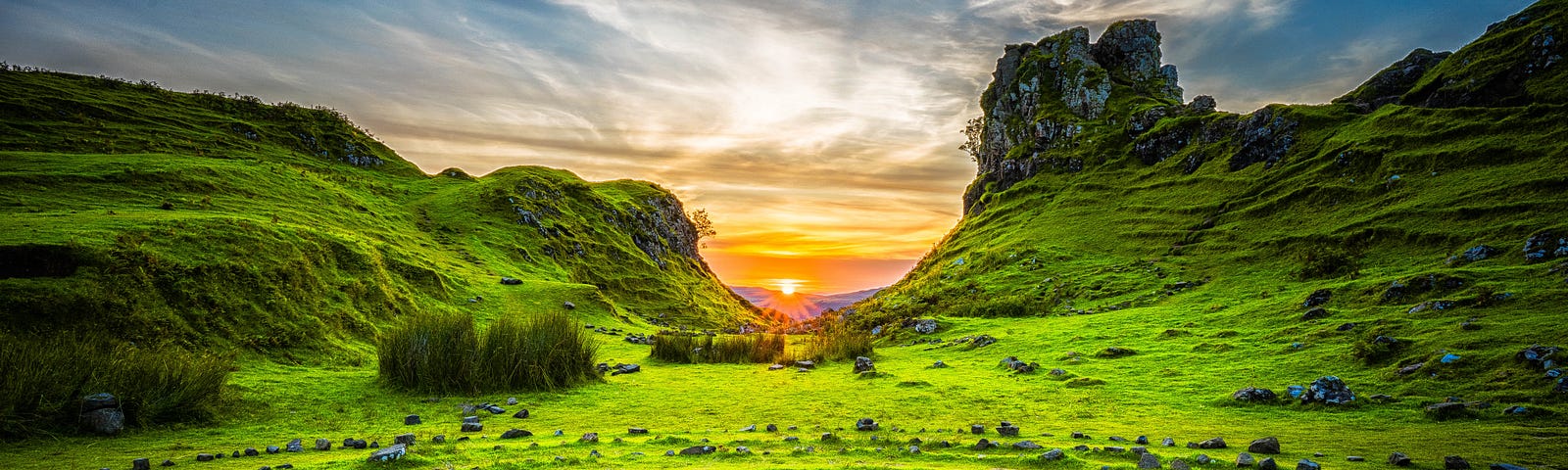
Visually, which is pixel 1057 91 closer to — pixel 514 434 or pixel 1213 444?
pixel 1213 444

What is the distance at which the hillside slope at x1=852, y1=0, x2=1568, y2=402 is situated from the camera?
1338 cm

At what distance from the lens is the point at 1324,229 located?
89.8 ft

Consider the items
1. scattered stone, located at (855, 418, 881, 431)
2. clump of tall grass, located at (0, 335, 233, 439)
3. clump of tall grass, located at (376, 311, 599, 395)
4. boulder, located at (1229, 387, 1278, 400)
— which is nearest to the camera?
clump of tall grass, located at (0, 335, 233, 439)

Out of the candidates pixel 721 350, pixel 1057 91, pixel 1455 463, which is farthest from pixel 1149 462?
pixel 1057 91

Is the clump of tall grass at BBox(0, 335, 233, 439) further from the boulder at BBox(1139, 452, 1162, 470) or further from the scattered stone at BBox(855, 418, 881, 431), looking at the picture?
the boulder at BBox(1139, 452, 1162, 470)

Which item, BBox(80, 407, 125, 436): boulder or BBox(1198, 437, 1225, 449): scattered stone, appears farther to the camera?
BBox(80, 407, 125, 436): boulder

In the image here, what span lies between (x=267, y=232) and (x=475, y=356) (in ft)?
43.8

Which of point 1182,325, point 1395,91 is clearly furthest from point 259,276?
point 1395,91

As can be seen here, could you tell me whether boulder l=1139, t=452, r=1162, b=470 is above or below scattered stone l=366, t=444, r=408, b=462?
above

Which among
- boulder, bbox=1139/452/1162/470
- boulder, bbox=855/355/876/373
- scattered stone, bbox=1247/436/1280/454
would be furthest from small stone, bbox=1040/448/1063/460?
boulder, bbox=855/355/876/373

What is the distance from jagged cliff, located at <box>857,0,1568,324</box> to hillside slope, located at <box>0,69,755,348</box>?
22293mm

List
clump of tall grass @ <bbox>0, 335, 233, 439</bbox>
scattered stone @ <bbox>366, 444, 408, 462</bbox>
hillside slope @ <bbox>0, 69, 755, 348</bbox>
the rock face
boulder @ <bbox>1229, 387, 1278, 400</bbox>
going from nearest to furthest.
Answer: scattered stone @ <bbox>366, 444, 408, 462</bbox> → clump of tall grass @ <bbox>0, 335, 233, 439</bbox> → boulder @ <bbox>1229, 387, 1278, 400</bbox> → hillside slope @ <bbox>0, 69, 755, 348</bbox> → the rock face

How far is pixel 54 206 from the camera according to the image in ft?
78.0

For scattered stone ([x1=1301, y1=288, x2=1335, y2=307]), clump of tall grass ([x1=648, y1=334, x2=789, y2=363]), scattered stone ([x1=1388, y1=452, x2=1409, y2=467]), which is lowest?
clump of tall grass ([x1=648, y1=334, x2=789, y2=363])
